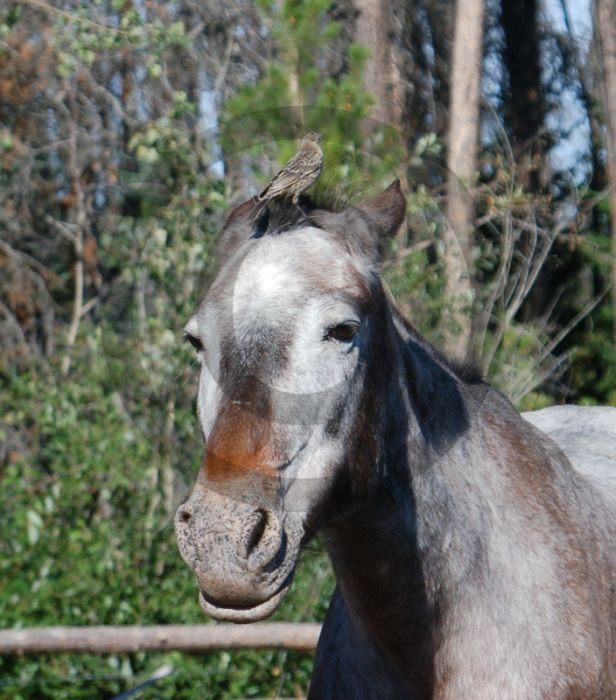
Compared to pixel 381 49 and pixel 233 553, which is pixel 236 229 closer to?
pixel 233 553

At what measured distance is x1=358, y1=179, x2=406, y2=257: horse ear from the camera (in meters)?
2.61

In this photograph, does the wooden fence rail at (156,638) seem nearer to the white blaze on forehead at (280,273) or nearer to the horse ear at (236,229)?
the horse ear at (236,229)

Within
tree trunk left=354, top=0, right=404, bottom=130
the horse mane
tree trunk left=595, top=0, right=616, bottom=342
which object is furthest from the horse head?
tree trunk left=595, top=0, right=616, bottom=342

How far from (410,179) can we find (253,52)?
8753mm

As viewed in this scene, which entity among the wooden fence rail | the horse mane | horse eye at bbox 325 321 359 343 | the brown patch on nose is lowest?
the wooden fence rail

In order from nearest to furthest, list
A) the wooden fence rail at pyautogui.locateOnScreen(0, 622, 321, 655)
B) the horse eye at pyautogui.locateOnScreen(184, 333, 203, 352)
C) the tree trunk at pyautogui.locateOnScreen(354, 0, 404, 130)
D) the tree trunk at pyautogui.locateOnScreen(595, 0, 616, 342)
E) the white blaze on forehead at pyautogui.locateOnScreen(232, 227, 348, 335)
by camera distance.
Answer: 1. the white blaze on forehead at pyautogui.locateOnScreen(232, 227, 348, 335)
2. the horse eye at pyautogui.locateOnScreen(184, 333, 203, 352)
3. the wooden fence rail at pyautogui.locateOnScreen(0, 622, 321, 655)
4. the tree trunk at pyautogui.locateOnScreen(354, 0, 404, 130)
5. the tree trunk at pyautogui.locateOnScreen(595, 0, 616, 342)

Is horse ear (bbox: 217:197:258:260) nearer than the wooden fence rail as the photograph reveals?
Yes

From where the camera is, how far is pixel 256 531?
2.13m

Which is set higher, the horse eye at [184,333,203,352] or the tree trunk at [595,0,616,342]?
the horse eye at [184,333,203,352]

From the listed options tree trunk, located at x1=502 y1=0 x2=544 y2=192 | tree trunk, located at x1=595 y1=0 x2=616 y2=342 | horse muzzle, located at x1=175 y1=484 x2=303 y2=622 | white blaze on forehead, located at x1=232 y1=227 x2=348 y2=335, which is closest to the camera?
horse muzzle, located at x1=175 y1=484 x2=303 y2=622

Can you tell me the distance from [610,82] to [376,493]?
474 inches

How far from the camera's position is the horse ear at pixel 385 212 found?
261cm

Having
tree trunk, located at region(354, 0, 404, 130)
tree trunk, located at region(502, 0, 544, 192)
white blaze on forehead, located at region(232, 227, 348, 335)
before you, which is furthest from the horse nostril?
tree trunk, located at region(502, 0, 544, 192)

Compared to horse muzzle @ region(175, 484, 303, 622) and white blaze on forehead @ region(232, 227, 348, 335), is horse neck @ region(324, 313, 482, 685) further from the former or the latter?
horse muzzle @ region(175, 484, 303, 622)
